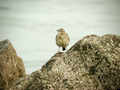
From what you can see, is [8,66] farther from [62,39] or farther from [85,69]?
[85,69]

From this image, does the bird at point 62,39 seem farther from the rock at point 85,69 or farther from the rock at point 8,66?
the rock at point 85,69

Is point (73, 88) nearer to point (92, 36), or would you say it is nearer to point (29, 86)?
point (29, 86)

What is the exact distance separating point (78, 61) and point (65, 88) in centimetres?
139

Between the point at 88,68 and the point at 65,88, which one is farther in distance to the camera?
the point at 88,68

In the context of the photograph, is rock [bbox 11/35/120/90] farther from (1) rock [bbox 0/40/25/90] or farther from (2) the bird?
(2) the bird

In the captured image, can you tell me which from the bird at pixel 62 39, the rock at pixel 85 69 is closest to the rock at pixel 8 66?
the bird at pixel 62 39

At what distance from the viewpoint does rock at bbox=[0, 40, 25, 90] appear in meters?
12.7

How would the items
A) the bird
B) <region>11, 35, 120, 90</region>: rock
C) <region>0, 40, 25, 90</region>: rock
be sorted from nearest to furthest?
<region>11, 35, 120, 90</region>: rock < <region>0, 40, 25, 90</region>: rock < the bird

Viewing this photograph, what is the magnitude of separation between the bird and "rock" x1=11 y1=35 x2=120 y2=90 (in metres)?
4.13

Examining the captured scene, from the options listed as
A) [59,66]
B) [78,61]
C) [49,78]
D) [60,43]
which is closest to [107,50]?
[78,61]

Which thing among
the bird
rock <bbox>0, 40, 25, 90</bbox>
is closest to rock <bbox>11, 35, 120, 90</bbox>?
rock <bbox>0, 40, 25, 90</bbox>

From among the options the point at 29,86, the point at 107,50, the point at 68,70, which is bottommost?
the point at 29,86

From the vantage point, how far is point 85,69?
29.1ft

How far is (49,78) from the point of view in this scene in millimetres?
8406
